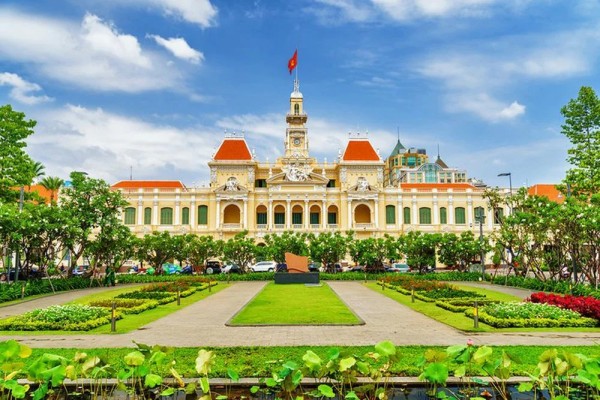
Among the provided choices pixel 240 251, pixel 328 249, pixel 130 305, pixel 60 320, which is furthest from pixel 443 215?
pixel 60 320

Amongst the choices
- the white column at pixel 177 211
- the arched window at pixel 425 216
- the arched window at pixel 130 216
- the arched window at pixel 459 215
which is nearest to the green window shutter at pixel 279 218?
the white column at pixel 177 211

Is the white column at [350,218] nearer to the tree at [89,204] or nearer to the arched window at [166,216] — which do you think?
the arched window at [166,216]

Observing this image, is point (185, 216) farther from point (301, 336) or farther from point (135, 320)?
point (301, 336)

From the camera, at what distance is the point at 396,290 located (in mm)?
27250

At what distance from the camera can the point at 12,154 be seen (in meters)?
30.8

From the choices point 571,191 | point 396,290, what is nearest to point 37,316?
point 396,290

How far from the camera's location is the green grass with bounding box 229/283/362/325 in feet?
50.7

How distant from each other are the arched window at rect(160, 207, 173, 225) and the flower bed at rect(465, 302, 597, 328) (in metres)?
50.9

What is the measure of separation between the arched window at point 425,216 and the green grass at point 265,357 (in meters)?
52.1

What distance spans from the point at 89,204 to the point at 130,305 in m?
14.5

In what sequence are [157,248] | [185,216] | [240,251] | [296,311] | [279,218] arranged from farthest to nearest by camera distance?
[279,218], [185,216], [240,251], [157,248], [296,311]

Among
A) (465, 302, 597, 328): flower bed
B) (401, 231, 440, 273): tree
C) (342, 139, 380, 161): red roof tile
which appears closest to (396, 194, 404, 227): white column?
(342, 139, 380, 161): red roof tile

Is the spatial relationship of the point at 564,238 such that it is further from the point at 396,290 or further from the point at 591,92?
the point at 591,92

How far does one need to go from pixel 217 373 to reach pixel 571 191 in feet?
102
